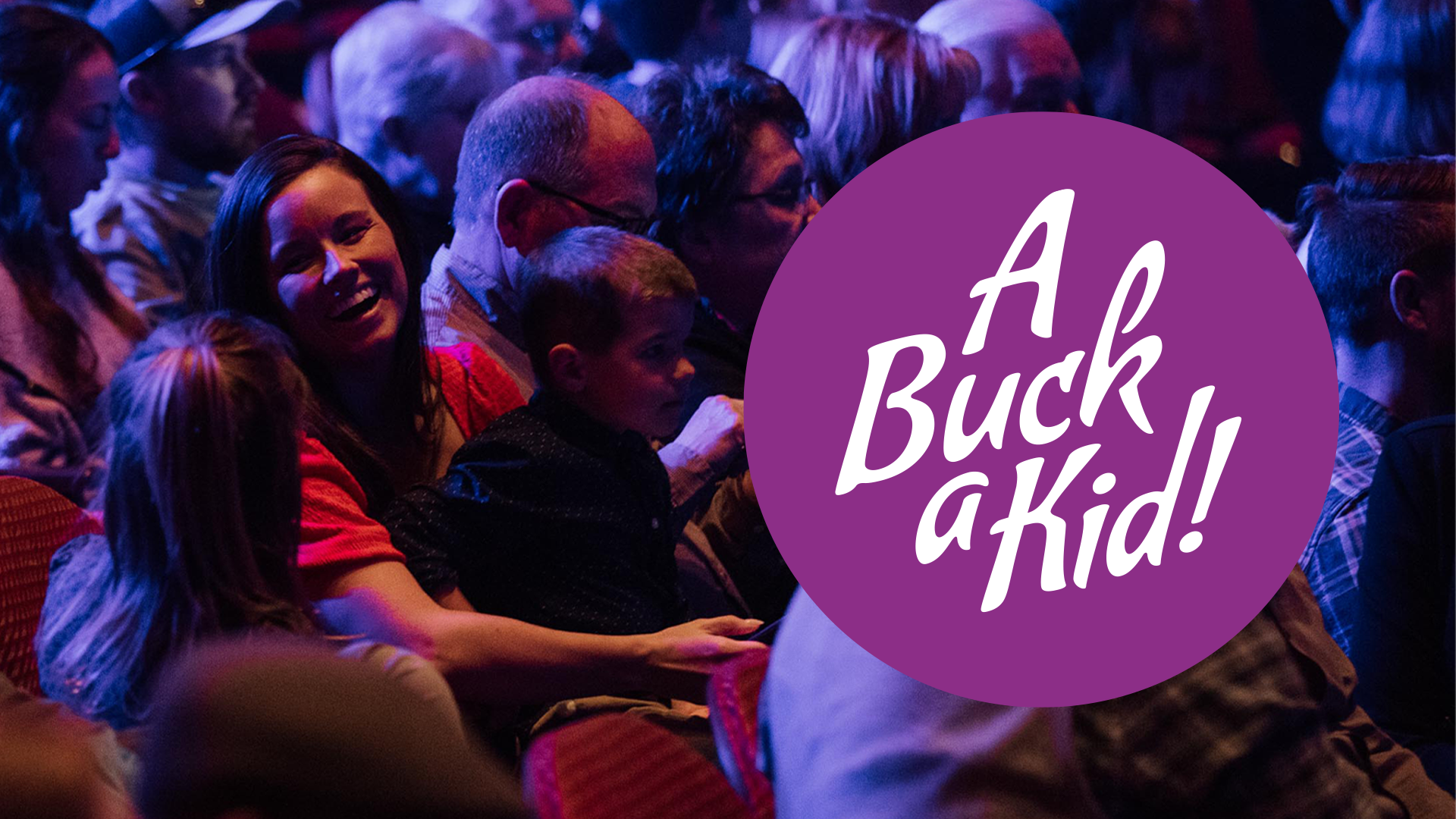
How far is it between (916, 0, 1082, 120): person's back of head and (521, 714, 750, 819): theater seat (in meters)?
2.32

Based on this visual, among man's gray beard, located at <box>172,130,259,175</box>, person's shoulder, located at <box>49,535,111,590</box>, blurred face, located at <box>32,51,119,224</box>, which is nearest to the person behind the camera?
person's shoulder, located at <box>49,535,111,590</box>

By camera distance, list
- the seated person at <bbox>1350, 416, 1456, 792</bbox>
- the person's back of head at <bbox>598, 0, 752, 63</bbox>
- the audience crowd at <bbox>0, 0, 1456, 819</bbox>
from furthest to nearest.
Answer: the person's back of head at <bbox>598, 0, 752, 63</bbox>, the seated person at <bbox>1350, 416, 1456, 792</bbox>, the audience crowd at <bbox>0, 0, 1456, 819</bbox>

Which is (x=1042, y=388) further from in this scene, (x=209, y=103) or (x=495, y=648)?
(x=209, y=103)

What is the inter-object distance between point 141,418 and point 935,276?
0.97 meters

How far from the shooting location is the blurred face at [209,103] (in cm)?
304

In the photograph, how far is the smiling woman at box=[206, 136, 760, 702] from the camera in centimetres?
158

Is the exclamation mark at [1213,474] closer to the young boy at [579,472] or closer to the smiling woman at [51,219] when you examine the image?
the young boy at [579,472]

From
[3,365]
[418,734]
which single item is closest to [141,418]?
A: [418,734]

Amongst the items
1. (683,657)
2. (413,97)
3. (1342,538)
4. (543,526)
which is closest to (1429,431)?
(1342,538)

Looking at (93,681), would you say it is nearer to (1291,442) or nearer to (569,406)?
(569,406)

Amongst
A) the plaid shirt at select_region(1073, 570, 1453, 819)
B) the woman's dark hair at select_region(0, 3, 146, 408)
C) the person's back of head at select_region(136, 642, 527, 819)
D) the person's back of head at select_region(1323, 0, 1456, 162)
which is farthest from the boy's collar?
the person's back of head at select_region(1323, 0, 1456, 162)

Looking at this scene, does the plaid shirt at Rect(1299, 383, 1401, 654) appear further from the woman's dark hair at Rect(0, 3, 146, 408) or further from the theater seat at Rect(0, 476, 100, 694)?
the woman's dark hair at Rect(0, 3, 146, 408)

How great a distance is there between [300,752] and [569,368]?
3.62 ft

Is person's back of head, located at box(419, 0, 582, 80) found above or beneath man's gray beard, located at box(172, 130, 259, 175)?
above
